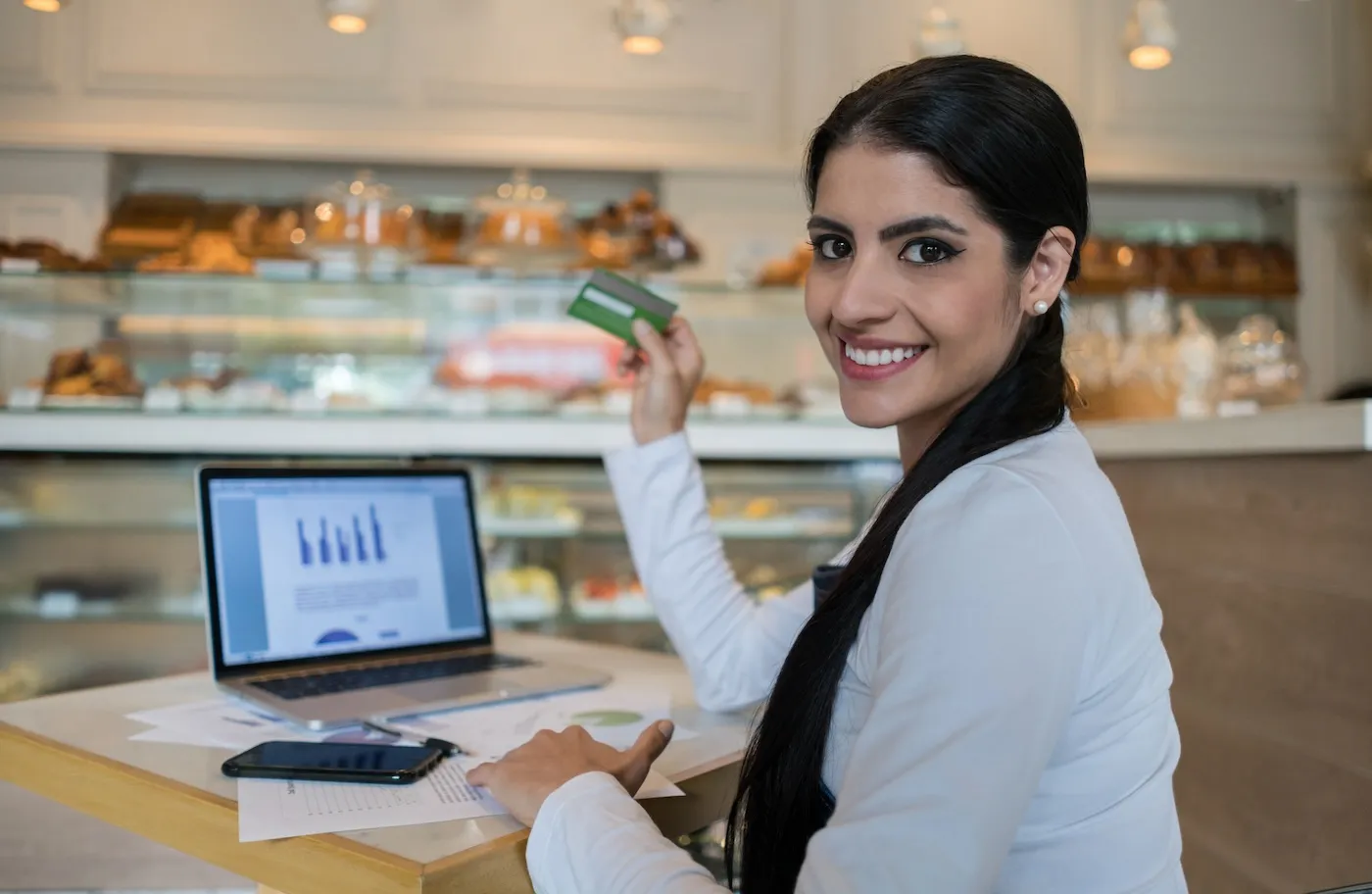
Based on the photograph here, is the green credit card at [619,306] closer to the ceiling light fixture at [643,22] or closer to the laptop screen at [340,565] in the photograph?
the laptop screen at [340,565]

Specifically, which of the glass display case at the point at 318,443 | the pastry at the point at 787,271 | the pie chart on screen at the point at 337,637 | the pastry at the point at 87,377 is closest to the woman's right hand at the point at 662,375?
the pie chart on screen at the point at 337,637

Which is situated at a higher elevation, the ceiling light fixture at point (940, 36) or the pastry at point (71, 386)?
the ceiling light fixture at point (940, 36)

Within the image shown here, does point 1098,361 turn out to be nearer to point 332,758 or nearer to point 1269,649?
point 1269,649

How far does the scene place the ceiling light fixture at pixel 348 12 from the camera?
2.98m

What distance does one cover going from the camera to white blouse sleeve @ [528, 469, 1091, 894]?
2.01 feet

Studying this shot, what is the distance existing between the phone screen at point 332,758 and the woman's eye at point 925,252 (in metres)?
0.56

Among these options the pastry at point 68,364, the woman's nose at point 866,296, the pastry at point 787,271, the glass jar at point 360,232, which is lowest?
the woman's nose at point 866,296

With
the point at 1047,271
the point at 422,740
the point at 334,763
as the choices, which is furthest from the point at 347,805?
the point at 1047,271

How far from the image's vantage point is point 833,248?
89cm

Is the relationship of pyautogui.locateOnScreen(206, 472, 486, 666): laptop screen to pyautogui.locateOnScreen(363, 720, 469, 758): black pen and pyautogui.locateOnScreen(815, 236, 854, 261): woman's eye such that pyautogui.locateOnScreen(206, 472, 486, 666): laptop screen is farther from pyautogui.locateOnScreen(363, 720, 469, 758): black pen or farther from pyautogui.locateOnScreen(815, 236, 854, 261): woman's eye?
pyautogui.locateOnScreen(815, 236, 854, 261): woman's eye

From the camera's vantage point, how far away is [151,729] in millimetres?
1030

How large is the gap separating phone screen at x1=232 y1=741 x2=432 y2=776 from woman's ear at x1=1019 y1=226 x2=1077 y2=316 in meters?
0.61

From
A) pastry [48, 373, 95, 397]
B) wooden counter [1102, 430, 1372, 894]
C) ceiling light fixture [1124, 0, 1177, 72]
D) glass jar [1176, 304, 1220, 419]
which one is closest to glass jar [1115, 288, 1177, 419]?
glass jar [1176, 304, 1220, 419]

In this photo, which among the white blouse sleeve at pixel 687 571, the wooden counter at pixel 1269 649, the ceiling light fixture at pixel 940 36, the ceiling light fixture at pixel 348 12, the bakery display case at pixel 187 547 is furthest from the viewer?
the ceiling light fixture at pixel 940 36
